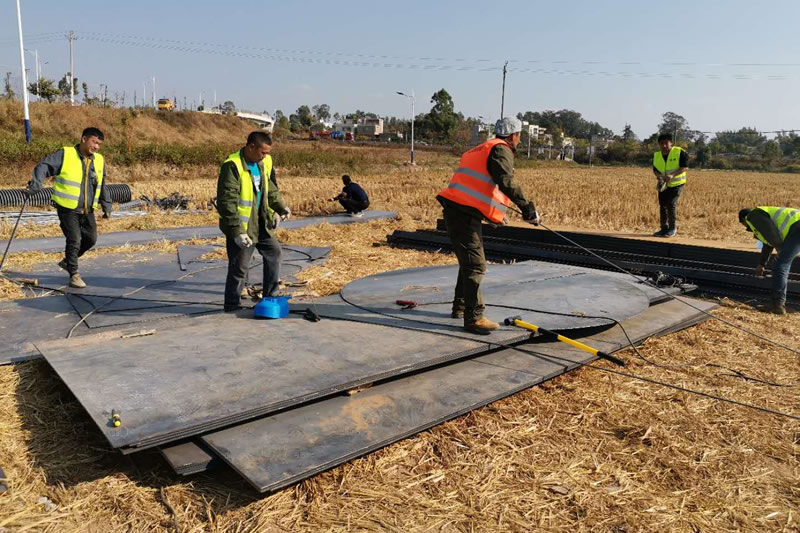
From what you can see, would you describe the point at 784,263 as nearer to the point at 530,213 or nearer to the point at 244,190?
the point at 530,213

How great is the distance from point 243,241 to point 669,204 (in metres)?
7.31

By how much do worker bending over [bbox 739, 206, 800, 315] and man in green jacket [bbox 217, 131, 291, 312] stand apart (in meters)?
5.00

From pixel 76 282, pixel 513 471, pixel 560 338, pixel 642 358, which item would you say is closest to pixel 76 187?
pixel 76 282

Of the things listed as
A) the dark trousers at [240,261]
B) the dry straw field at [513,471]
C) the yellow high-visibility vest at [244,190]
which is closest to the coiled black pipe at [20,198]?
the dark trousers at [240,261]

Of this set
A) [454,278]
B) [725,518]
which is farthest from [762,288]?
[725,518]

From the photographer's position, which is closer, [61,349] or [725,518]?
[725,518]

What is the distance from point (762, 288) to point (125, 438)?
7071 millimetres

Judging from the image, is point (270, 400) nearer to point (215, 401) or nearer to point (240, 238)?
point (215, 401)

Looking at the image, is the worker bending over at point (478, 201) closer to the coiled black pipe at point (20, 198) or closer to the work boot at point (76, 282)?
the work boot at point (76, 282)

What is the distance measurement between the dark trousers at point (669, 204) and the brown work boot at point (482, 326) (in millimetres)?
6324

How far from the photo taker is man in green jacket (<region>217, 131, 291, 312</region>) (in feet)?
16.4

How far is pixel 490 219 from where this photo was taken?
178 inches

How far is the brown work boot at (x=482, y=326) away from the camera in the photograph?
173 inches

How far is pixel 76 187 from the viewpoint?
6145mm
